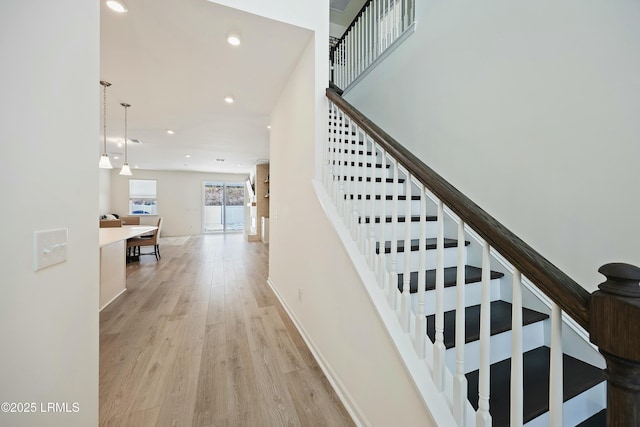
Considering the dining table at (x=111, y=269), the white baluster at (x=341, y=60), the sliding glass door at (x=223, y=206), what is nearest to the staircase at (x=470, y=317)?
the white baluster at (x=341, y=60)

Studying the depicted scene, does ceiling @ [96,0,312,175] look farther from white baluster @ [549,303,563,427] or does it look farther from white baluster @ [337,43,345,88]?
white baluster @ [549,303,563,427]

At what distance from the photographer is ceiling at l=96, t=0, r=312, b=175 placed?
1.94 metres

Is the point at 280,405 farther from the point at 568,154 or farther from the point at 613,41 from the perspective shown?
the point at 613,41

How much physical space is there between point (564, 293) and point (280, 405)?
1.61m

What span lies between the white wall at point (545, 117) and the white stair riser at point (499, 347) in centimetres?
38

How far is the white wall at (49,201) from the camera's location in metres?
0.65

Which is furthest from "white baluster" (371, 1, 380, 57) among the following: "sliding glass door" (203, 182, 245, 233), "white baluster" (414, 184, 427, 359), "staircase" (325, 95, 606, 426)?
"sliding glass door" (203, 182, 245, 233)

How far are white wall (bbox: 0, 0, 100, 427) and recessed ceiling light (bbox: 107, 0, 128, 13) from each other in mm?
1088

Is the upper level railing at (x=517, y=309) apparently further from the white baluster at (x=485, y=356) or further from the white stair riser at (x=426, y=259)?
the white stair riser at (x=426, y=259)

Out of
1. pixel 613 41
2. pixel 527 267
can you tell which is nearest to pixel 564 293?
pixel 527 267

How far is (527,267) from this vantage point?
0.67m

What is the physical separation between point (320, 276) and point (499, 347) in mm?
1160

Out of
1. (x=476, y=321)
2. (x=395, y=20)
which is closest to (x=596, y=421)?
(x=476, y=321)

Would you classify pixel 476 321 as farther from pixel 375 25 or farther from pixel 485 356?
pixel 375 25
